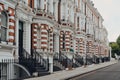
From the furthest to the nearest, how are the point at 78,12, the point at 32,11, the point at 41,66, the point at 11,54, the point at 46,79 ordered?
1. the point at 78,12
2. the point at 32,11
3. the point at 41,66
4. the point at 11,54
5. the point at 46,79

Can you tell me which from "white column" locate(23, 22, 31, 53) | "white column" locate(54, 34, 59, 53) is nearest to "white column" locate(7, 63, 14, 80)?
"white column" locate(23, 22, 31, 53)

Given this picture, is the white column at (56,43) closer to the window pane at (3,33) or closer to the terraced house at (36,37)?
the terraced house at (36,37)

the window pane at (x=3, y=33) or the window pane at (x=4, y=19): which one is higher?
the window pane at (x=4, y=19)

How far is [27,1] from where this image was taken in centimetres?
3127

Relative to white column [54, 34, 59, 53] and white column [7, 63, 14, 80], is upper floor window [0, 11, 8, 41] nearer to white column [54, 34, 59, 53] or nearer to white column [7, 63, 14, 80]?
white column [7, 63, 14, 80]

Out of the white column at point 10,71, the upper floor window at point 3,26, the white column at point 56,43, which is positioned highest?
the upper floor window at point 3,26

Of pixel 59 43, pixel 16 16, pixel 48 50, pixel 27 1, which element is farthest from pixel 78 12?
pixel 16 16

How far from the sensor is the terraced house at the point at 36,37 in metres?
25.1

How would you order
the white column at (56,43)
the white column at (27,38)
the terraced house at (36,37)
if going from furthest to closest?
the white column at (56,43) < the white column at (27,38) < the terraced house at (36,37)

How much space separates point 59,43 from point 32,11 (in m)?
12.2

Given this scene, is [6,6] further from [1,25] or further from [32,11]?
[32,11]

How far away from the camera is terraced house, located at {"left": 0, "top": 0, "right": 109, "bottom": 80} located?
25.1 metres

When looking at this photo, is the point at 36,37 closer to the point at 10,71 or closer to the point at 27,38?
the point at 27,38

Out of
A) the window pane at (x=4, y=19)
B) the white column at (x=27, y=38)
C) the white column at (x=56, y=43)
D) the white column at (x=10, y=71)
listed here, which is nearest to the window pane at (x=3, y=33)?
the window pane at (x=4, y=19)
